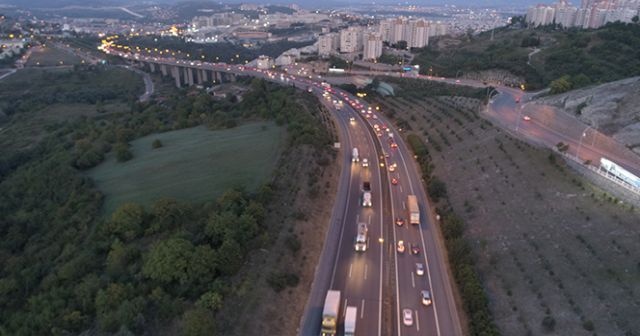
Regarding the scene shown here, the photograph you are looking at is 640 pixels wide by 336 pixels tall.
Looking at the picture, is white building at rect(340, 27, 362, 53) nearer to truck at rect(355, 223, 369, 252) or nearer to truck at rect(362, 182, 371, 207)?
truck at rect(362, 182, 371, 207)

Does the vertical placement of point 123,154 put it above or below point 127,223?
below

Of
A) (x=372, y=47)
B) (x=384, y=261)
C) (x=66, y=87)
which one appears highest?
(x=372, y=47)

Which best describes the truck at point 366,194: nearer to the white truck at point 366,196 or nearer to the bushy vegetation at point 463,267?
the white truck at point 366,196

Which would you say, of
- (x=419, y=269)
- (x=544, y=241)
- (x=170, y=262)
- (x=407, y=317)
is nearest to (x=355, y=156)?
(x=419, y=269)

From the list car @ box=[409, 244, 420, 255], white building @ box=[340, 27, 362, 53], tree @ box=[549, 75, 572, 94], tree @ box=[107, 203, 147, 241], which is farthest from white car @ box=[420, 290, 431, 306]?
white building @ box=[340, 27, 362, 53]

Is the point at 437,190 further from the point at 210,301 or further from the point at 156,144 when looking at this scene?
the point at 156,144

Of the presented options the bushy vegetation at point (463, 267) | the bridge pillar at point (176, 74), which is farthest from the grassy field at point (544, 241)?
the bridge pillar at point (176, 74)
